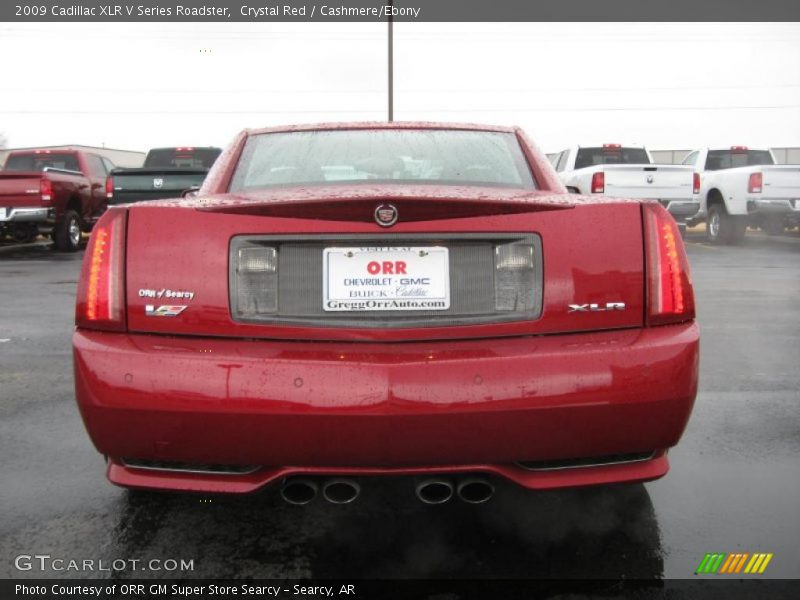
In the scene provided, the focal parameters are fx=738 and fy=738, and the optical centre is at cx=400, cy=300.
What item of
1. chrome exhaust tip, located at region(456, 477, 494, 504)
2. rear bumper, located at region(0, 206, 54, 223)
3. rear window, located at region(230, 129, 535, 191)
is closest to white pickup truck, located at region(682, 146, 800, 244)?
rear window, located at region(230, 129, 535, 191)

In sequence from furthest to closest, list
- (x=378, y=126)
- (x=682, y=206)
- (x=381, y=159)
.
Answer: (x=682, y=206) → (x=378, y=126) → (x=381, y=159)

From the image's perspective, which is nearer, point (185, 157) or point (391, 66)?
point (185, 157)

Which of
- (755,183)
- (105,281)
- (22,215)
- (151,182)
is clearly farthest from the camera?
(755,183)

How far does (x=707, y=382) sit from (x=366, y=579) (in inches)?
118

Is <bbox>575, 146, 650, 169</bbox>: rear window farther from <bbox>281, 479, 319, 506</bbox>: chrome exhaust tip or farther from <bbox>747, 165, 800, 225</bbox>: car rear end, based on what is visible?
<bbox>281, 479, 319, 506</bbox>: chrome exhaust tip

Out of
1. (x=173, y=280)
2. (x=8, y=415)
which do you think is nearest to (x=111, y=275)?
(x=173, y=280)

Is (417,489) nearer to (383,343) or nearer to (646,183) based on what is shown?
(383,343)

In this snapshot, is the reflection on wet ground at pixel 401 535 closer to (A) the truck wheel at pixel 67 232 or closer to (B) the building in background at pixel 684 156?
(A) the truck wheel at pixel 67 232

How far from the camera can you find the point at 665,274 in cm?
232

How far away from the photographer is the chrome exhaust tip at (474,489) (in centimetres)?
222

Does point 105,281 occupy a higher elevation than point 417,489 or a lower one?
higher

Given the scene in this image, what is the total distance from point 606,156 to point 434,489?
15.8m

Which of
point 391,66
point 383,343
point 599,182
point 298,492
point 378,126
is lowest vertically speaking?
point 298,492

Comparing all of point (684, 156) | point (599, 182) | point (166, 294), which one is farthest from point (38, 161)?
point (684, 156)
